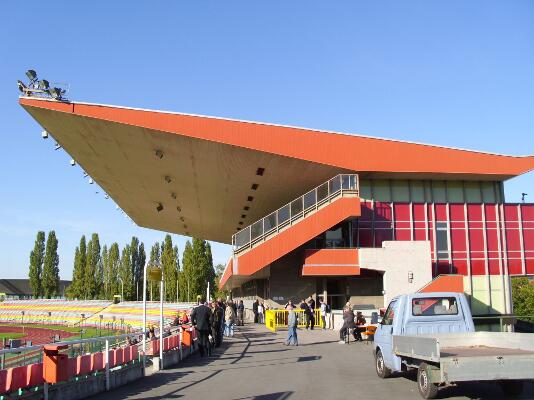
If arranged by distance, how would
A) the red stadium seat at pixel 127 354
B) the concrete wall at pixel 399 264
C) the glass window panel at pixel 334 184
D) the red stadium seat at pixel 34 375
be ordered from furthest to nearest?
the concrete wall at pixel 399 264, the glass window panel at pixel 334 184, the red stadium seat at pixel 127 354, the red stadium seat at pixel 34 375

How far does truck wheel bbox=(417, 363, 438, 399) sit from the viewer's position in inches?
374

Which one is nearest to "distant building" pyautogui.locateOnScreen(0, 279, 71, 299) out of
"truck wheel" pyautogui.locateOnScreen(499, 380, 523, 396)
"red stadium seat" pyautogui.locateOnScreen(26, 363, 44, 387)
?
"red stadium seat" pyautogui.locateOnScreen(26, 363, 44, 387)

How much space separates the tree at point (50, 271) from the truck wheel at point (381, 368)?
3548 inches

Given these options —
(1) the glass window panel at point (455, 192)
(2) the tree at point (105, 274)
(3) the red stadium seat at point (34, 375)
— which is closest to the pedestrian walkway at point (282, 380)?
(3) the red stadium seat at point (34, 375)

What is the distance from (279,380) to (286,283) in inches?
875

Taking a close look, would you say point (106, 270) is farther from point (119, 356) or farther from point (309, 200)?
point (119, 356)

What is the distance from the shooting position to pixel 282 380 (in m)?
12.4

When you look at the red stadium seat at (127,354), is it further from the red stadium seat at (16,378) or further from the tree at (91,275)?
the tree at (91,275)

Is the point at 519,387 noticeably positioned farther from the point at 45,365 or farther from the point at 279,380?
the point at 45,365

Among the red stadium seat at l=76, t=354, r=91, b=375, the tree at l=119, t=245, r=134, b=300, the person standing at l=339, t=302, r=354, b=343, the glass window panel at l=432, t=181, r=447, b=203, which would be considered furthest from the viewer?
the tree at l=119, t=245, r=134, b=300

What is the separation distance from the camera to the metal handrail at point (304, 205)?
101 ft

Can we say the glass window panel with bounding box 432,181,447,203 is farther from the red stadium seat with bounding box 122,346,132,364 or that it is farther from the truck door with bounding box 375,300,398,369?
the red stadium seat with bounding box 122,346,132,364

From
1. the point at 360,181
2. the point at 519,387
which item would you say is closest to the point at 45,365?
the point at 519,387

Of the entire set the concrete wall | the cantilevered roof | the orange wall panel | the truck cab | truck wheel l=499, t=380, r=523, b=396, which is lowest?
truck wheel l=499, t=380, r=523, b=396
